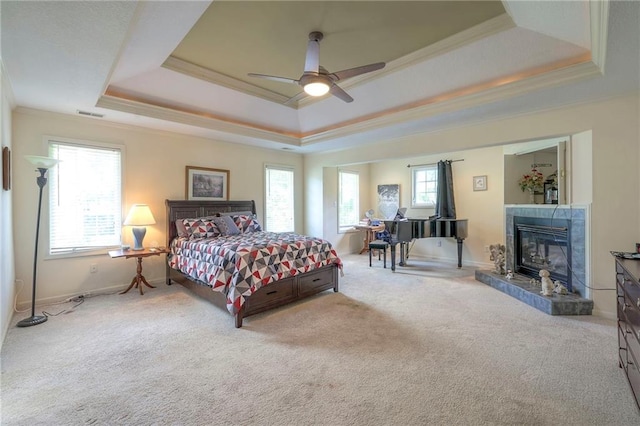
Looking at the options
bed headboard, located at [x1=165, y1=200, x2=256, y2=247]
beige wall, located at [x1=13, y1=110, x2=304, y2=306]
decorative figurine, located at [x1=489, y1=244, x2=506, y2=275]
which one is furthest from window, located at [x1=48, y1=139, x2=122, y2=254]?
decorative figurine, located at [x1=489, y1=244, x2=506, y2=275]

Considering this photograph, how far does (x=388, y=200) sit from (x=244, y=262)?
16.6 ft

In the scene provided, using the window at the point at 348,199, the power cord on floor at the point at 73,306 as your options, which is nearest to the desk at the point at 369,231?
the window at the point at 348,199

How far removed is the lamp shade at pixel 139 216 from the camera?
3.97m

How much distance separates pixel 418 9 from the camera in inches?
98.0

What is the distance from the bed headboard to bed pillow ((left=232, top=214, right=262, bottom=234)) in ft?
1.35

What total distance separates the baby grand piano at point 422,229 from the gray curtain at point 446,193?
0.51 meters

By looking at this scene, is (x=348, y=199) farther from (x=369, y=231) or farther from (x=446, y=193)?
(x=446, y=193)

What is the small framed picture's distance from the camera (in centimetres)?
568

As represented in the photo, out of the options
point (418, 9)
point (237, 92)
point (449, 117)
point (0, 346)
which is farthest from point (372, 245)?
point (0, 346)

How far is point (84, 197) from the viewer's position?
12.8ft

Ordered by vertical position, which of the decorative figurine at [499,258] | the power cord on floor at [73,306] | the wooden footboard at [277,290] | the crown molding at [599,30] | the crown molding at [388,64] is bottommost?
the power cord on floor at [73,306]

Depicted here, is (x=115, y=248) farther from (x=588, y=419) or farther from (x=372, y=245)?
(x=588, y=419)

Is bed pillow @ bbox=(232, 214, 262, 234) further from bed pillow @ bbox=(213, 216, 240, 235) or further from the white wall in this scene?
the white wall

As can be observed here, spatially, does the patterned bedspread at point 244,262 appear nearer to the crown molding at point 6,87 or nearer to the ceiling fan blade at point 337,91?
the ceiling fan blade at point 337,91
